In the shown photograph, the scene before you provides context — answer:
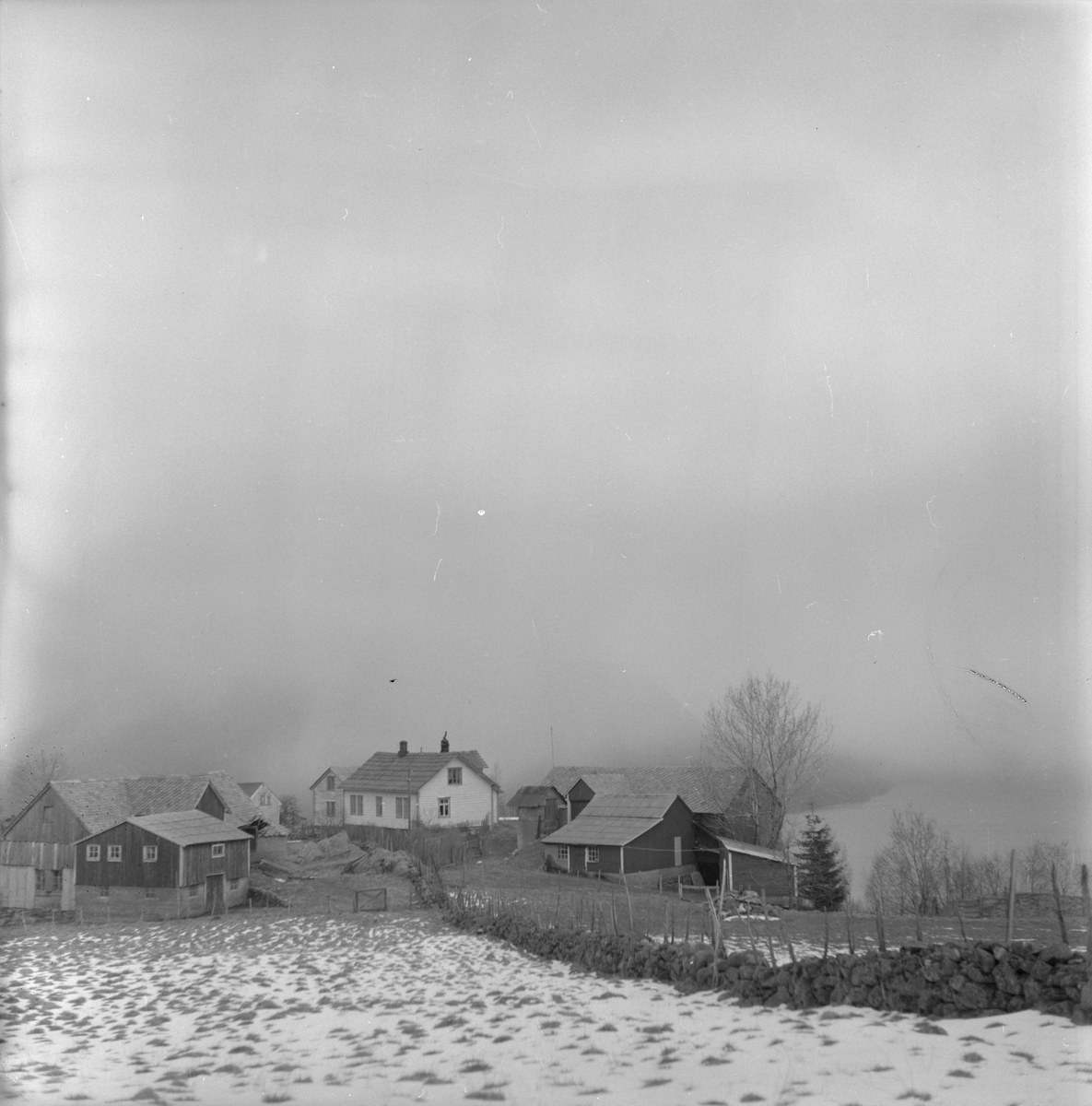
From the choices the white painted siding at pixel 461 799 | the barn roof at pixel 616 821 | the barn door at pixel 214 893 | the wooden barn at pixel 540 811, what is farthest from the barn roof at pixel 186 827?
the wooden barn at pixel 540 811

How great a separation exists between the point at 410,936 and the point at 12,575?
10.0m

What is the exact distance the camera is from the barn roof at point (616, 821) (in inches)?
1104

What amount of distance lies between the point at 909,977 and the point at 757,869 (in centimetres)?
1806

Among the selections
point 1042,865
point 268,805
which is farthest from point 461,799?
point 1042,865

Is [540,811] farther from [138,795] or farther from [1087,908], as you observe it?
[1087,908]

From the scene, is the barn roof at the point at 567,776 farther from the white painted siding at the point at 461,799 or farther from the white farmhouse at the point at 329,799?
the white farmhouse at the point at 329,799

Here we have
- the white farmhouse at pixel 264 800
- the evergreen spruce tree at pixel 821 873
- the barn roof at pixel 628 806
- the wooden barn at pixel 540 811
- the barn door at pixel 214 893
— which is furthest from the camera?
the wooden barn at pixel 540 811

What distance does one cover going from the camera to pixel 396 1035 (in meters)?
8.52

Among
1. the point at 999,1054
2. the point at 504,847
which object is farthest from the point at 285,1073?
the point at 504,847

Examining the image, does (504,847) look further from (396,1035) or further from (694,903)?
(396,1035)

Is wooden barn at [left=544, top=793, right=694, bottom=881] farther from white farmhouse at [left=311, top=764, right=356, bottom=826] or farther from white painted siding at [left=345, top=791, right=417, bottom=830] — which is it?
white farmhouse at [left=311, top=764, right=356, bottom=826]

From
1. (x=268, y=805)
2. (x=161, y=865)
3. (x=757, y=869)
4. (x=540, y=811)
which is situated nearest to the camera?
(x=161, y=865)

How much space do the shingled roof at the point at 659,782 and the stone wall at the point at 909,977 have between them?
17.0m

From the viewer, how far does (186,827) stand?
15.4 m
